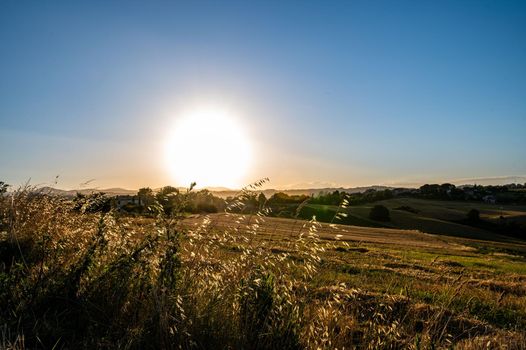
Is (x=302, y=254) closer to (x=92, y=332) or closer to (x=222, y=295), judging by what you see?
(x=222, y=295)

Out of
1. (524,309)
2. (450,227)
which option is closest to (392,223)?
(450,227)

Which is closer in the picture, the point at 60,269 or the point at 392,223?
the point at 60,269

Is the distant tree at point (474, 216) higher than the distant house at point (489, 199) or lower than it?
lower

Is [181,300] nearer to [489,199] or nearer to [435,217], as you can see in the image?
[435,217]

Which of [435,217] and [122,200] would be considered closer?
[122,200]

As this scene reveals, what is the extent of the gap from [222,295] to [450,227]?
89.2 metres

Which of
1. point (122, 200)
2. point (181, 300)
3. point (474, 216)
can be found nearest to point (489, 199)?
point (474, 216)

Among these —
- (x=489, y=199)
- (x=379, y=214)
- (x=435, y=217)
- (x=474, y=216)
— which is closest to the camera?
(x=379, y=214)

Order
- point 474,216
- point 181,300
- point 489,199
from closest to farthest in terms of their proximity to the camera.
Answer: point 181,300, point 474,216, point 489,199

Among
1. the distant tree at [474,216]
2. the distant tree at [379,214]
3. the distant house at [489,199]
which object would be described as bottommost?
the distant tree at [474,216]

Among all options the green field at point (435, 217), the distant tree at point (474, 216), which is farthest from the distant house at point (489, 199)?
the distant tree at point (474, 216)

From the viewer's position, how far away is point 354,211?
98.1 metres

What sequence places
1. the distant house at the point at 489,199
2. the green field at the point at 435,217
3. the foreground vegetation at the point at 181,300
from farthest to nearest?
the distant house at the point at 489,199
the green field at the point at 435,217
the foreground vegetation at the point at 181,300

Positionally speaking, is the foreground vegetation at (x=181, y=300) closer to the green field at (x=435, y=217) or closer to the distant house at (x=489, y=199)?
the green field at (x=435, y=217)
